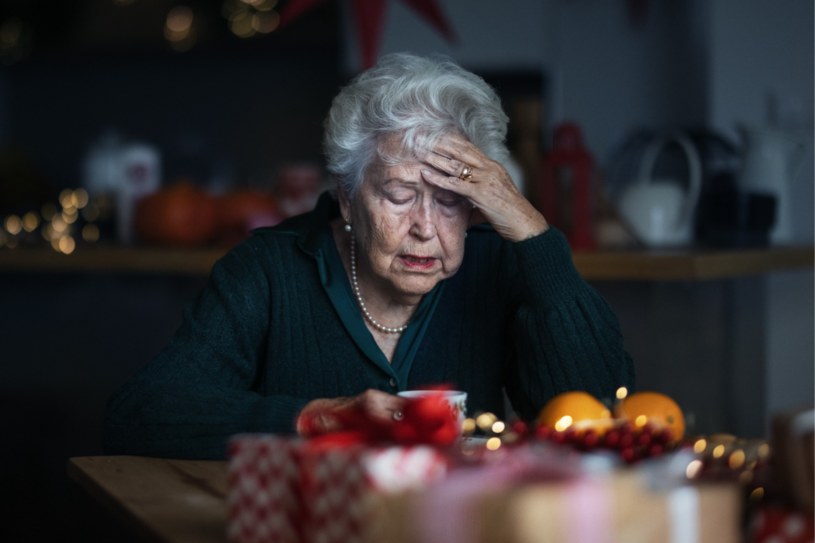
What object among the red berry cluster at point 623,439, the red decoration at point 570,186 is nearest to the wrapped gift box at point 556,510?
the red berry cluster at point 623,439

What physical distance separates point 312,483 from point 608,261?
1745 mm

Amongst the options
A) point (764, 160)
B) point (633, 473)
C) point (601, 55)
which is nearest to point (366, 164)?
point (633, 473)

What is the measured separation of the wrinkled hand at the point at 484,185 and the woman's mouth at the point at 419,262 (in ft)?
Answer: 0.33

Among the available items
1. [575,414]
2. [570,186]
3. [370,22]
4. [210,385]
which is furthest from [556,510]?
[370,22]

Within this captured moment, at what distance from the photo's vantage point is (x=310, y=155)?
413cm

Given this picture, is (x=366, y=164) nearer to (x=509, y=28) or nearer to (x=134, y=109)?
(x=509, y=28)

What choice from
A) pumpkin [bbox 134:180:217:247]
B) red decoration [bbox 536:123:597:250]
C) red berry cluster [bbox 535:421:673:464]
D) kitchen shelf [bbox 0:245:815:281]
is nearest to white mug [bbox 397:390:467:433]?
red berry cluster [bbox 535:421:673:464]

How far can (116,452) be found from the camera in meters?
1.48

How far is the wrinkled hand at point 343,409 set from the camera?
1.24 metres

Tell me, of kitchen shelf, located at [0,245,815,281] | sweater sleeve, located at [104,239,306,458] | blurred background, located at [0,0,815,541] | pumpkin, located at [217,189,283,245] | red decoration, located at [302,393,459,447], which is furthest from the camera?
pumpkin, located at [217,189,283,245]

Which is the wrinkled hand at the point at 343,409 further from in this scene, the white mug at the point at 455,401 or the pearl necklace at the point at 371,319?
the pearl necklace at the point at 371,319

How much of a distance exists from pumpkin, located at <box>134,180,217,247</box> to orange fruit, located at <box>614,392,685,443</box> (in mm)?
1996

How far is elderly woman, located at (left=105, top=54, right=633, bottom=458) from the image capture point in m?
1.61

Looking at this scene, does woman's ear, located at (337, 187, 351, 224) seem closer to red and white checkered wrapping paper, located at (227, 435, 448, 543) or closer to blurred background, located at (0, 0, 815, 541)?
red and white checkered wrapping paper, located at (227, 435, 448, 543)
